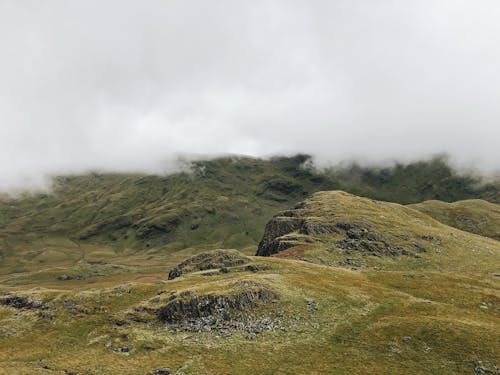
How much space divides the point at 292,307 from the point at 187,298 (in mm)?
19037

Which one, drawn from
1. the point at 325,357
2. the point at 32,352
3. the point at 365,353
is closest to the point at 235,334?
the point at 325,357

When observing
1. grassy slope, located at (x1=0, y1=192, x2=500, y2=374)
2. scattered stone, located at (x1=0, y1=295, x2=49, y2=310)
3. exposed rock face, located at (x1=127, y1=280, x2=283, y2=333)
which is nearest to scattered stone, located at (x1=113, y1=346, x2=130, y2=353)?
grassy slope, located at (x1=0, y1=192, x2=500, y2=374)

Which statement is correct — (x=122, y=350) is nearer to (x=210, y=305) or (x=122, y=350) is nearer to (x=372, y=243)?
(x=210, y=305)

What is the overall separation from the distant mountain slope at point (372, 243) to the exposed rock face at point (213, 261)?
20686 mm

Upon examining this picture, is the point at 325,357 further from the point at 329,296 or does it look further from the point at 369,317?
the point at 329,296

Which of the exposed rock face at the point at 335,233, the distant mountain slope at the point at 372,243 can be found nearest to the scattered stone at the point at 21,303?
the distant mountain slope at the point at 372,243

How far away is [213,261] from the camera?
334ft

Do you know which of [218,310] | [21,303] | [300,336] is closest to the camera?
[300,336]

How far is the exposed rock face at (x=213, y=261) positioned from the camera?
97869 mm

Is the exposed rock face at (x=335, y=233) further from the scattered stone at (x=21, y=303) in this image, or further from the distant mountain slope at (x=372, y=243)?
the scattered stone at (x=21, y=303)

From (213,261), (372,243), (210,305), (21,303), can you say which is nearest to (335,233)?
(372,243)

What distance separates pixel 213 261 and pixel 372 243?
53.9m

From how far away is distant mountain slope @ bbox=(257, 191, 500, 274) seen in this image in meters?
108

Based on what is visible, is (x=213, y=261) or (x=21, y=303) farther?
(x=213, y=261)
